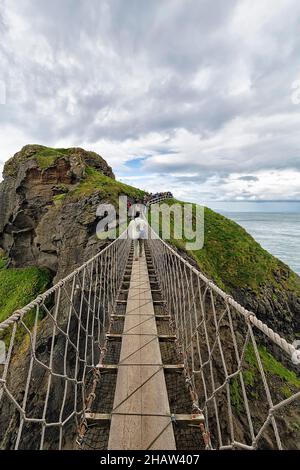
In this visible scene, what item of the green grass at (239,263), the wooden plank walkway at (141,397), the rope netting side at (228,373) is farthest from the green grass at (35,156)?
the wooden plank walkway at (141,397)

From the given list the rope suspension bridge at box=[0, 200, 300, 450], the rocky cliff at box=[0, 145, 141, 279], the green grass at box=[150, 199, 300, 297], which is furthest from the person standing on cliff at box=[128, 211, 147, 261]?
the green grass at box=[150, 199, 300, 297]

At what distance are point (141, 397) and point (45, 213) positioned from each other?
44.3ft

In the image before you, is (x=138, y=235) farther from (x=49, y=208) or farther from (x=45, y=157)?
(x=45, y=157)

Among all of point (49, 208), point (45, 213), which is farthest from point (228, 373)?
point (45, 213)

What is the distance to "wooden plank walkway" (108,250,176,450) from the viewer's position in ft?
5.58

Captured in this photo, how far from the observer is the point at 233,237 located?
15391 millimetres

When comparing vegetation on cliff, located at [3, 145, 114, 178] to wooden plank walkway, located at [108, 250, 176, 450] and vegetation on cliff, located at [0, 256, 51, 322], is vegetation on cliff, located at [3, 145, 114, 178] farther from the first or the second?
wooden plank walkway, located at [108, 250, 176, 450]

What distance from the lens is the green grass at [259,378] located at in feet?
21.2

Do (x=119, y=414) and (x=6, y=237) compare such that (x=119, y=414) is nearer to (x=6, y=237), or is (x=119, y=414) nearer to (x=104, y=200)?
(x=104, y=200)

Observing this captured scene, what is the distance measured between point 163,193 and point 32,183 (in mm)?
14214

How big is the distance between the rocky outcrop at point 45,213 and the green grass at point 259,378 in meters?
6.94

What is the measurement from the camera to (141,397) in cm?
206

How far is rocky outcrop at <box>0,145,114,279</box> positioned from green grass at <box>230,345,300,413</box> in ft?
22.8
